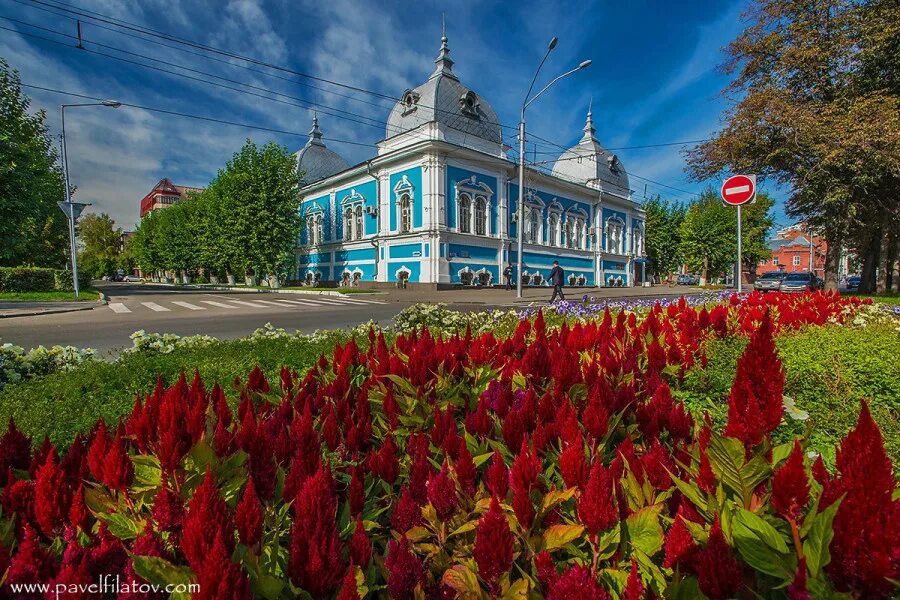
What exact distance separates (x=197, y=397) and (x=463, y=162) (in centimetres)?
2835

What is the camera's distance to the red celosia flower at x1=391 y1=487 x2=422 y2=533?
1.13m

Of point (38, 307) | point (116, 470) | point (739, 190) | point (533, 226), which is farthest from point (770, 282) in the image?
point (38, 307)

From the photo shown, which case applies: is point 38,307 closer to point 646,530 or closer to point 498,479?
point 498,479

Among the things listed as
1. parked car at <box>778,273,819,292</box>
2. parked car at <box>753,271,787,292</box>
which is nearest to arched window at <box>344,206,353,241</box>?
parked car at <box>753,271,787,292</box>

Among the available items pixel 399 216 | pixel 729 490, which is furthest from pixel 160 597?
pixel 399 216

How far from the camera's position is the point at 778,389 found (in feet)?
3.94

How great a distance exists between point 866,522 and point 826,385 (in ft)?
9.62

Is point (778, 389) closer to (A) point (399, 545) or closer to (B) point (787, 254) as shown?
(A) point (399, 545)

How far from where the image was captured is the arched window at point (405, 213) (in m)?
28.7

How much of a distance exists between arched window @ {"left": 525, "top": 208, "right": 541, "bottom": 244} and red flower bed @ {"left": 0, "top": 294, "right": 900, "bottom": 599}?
3279 centimetres

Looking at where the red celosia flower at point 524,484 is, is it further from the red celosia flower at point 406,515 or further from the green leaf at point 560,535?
the red celosia flower at point 406,515

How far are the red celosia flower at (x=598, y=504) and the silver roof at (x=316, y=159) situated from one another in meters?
41.9

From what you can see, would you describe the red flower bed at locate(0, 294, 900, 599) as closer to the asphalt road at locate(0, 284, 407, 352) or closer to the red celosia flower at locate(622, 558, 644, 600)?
the red celosia flower at locate(622, 558, 644, 600)

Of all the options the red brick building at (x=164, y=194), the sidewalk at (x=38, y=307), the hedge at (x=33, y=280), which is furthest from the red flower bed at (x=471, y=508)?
the red brick building at (x=164, y=194)
